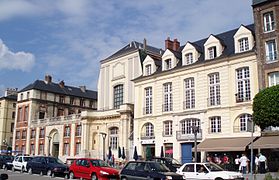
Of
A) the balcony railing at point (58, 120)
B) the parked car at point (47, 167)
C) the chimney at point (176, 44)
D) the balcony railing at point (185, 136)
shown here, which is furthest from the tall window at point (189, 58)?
the balcony railing at point (58, 120)

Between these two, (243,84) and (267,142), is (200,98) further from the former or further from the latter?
(267,142)

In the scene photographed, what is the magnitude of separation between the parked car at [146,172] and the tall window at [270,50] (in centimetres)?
1557

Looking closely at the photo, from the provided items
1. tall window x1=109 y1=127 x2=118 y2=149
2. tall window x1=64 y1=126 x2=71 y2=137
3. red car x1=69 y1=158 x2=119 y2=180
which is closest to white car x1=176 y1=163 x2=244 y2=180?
red car x1=69 y1=158 x2=119 y2=180

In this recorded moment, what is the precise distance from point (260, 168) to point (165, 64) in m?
16.1

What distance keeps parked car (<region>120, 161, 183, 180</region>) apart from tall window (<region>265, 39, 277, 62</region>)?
15571 mm

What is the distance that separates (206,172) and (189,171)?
1.13 meters

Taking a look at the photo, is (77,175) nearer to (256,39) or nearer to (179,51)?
(256,39)

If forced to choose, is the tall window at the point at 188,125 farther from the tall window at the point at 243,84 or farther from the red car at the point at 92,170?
the red car at the point at 92,170

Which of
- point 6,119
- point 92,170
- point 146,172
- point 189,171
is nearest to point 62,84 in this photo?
point 6,119

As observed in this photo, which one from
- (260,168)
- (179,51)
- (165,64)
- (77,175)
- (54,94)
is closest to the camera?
(77,175)

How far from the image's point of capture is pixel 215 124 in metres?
32.3

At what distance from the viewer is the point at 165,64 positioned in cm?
3828

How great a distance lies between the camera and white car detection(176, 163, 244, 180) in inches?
717

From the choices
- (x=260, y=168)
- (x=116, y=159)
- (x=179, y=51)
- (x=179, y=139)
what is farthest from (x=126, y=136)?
(x=260, y=168)
